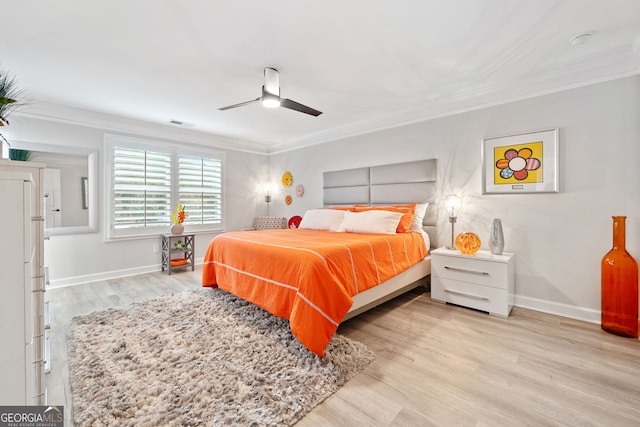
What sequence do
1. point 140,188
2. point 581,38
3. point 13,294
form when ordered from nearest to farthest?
point 13,294 → point 581,38 → point 140,188

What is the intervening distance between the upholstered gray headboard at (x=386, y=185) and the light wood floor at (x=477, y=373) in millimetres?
1465

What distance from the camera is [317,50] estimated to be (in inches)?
93.5

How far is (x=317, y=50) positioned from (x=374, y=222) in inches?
74.6

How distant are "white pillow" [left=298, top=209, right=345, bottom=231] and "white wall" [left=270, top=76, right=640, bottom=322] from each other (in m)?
1.37

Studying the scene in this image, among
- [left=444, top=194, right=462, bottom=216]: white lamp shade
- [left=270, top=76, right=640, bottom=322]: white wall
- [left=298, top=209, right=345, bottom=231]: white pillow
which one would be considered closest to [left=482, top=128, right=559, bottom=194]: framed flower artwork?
[left=270, top=76, right=640, bottom=322]: white wall

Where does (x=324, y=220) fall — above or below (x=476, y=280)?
above

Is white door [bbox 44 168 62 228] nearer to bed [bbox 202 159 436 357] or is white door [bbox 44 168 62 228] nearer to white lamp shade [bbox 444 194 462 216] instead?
bed [bbox 202 159 436 357]

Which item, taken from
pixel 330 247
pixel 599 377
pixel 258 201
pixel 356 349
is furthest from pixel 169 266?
pixel 599 377

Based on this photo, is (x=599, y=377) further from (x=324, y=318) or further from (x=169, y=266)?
(x=169, y=266)

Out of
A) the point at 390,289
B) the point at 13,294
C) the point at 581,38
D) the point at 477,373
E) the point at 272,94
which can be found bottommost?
the point at 477,373

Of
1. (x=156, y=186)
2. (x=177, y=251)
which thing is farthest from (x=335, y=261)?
(x=156, y=186)

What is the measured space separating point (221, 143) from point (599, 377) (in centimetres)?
569

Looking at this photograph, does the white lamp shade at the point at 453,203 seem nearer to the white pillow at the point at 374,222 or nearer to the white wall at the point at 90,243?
the white pillow at the point at 374,222

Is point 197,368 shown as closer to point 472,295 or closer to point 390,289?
point 390,289
